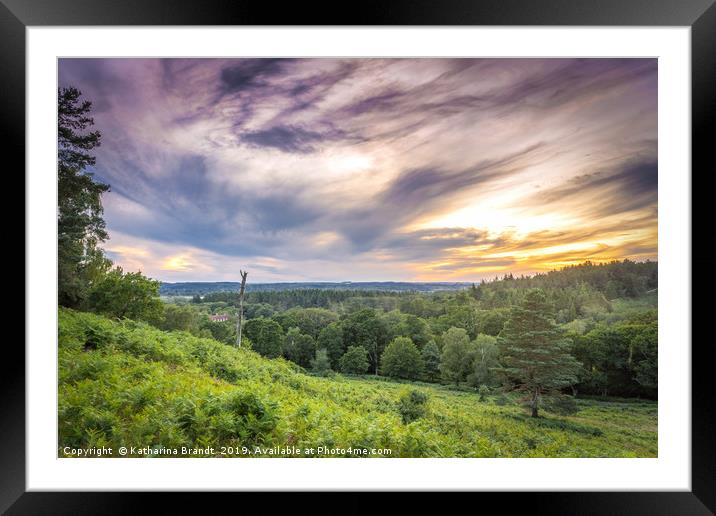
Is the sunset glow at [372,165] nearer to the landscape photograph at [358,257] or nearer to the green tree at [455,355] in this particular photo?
the landscape photograph at [358,257]

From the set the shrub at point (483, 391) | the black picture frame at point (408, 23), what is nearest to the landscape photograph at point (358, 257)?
the shrub at point (483, 391)

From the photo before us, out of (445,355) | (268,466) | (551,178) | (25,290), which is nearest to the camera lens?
(25,290)

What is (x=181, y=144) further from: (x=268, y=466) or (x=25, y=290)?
(x=268, y=466)

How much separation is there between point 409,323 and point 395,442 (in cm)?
138

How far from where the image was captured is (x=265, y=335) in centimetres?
362

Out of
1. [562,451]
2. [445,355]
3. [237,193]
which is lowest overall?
[562,451]

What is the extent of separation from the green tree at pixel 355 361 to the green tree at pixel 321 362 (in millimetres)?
183

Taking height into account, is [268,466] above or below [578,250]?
below

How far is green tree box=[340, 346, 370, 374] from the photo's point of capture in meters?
3.50

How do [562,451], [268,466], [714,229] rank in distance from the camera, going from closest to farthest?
[714,229], [268,466], [562,451]

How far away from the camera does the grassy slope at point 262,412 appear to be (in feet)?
7.59

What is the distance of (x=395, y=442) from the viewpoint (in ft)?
7.71

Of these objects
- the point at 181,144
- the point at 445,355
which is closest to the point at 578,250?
the point at 445,355

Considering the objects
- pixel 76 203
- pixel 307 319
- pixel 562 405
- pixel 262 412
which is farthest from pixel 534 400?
pixel 76 203
